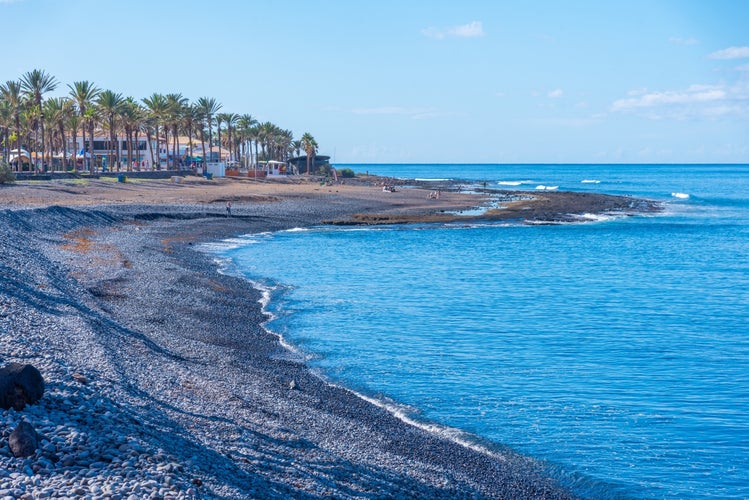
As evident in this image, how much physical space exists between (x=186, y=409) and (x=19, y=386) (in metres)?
3.19

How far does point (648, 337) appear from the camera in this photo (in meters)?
23.8

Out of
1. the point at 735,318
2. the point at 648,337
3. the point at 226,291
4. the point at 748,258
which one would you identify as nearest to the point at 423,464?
the point at 648,337

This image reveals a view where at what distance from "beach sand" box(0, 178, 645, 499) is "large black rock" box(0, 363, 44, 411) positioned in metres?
0.17

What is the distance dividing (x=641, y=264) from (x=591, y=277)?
6808mm

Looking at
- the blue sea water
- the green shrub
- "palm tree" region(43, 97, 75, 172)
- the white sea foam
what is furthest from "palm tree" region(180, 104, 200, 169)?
the white sea foam

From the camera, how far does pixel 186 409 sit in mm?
13172

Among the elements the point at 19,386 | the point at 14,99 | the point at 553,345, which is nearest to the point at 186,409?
the point at 19,386

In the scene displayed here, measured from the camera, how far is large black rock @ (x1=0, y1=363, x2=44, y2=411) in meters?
10.4

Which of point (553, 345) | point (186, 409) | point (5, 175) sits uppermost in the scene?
point (5, 175)

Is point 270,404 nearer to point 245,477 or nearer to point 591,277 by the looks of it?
point 245,477

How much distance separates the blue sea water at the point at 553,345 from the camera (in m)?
14.6

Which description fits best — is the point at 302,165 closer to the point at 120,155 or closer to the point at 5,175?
the point at 120,155

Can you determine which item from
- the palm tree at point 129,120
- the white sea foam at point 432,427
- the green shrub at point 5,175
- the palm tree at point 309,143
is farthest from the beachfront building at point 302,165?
the white sea foam at point 432,427

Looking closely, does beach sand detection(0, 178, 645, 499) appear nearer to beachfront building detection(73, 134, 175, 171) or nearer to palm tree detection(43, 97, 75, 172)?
palm tree detection(43, 97, 75, 172)
